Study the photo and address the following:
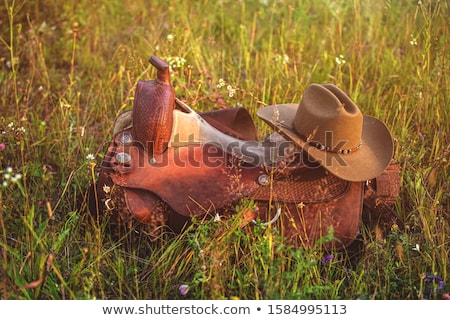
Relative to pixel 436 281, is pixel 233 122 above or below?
above

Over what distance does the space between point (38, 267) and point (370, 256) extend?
1520 millimetres

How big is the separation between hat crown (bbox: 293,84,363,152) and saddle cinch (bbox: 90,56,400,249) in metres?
0.14

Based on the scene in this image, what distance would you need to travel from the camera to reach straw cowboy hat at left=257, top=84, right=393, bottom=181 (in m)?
2.66

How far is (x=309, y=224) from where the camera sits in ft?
9.04

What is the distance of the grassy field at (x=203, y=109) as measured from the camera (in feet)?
8.45

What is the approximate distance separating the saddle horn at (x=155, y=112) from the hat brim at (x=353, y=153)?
50cm

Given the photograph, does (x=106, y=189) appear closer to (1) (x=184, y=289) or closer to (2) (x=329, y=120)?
(1) (x=184, y=289)

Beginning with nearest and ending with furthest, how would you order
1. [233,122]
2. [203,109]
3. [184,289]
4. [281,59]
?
[184,289] < [233,122] < [203,109] < [281,59]

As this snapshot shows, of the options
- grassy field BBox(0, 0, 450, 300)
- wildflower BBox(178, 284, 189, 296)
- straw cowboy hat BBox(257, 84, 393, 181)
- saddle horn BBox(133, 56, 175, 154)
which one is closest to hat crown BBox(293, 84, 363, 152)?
straw cowboy hat BBox(257, 84, 393, 181)

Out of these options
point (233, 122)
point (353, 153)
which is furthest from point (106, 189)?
point (353, 153)

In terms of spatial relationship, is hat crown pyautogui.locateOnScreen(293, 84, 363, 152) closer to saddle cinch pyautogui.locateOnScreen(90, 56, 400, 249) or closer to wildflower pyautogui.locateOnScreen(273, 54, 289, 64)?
saddle cinch pyautogui.locateOnScreen(90, 56, 400, 249)

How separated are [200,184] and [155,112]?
0.40 meters

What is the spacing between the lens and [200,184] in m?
2.72
